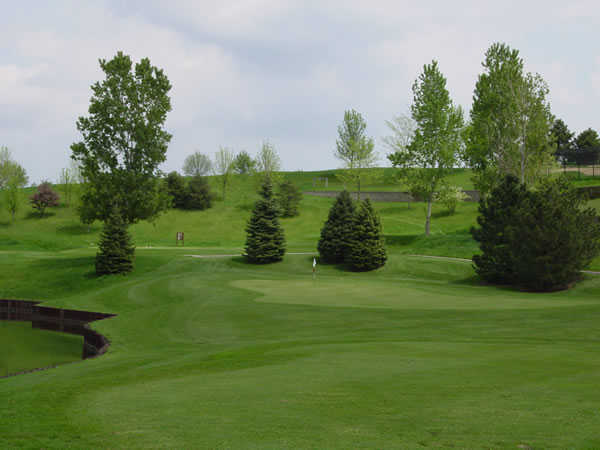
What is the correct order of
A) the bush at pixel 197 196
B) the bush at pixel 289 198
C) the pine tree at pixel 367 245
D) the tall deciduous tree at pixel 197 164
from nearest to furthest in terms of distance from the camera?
the pine tree at pixel 367 245 → the bush at pixel 289 198 → the bush at pixel 197 196 → the tall deciduous tree at pixel 197 164

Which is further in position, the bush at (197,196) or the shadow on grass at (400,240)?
the bush at (197,196)

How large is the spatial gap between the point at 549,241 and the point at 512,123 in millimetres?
18323

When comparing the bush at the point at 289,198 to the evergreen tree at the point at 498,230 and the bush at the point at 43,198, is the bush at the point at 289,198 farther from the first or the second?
the evergreen tree at the point at 498,230

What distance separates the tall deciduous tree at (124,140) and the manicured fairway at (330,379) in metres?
16.0

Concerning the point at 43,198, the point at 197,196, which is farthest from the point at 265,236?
the point at 43,198

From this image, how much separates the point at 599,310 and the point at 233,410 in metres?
14.8

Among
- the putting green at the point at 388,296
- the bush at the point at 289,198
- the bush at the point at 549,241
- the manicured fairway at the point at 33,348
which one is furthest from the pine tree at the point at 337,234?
the bush at the point at 289,198

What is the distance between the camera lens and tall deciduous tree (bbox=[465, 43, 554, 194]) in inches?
1506

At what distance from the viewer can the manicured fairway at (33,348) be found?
662 inches

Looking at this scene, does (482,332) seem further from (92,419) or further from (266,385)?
(92,419)

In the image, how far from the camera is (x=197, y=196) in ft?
225

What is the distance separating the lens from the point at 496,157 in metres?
40.7

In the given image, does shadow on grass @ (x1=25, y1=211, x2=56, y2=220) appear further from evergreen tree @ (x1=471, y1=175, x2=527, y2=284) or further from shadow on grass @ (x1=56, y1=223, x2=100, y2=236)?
evergreen tree @ (x1=471, y1=175, x2=527, y2=284)

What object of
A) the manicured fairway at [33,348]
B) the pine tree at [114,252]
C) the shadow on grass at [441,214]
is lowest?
the manicured fairway at [33,348]
